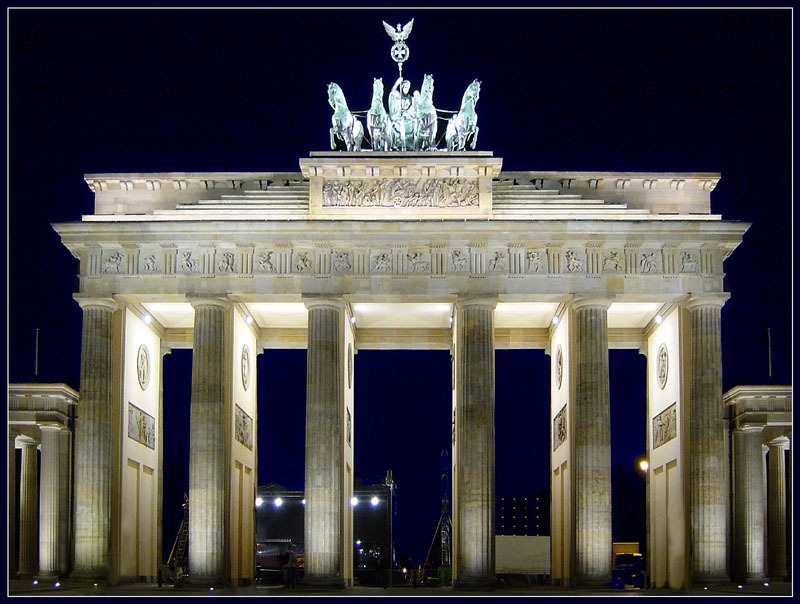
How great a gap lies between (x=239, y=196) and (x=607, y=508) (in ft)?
64.0

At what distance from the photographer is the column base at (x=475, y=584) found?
51438 millimetres

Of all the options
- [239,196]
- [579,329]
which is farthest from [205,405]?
[579,329]

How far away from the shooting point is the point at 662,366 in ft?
191

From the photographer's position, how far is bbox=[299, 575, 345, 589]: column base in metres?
51.5

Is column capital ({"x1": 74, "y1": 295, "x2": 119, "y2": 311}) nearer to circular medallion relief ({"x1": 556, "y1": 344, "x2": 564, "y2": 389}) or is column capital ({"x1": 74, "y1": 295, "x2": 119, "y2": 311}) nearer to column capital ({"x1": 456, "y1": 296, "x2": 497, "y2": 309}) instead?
column capital ({"x1": 456, "y1": 296, "x2": 497, "y2": 309})

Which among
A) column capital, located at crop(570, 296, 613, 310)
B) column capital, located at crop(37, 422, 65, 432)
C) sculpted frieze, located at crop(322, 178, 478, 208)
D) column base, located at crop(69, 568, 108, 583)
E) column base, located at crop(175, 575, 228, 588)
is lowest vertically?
column base, located at crop(175, 575, 228, 588)

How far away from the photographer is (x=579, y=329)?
178 feet

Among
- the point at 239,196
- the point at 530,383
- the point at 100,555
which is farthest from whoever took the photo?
the point at 530,383

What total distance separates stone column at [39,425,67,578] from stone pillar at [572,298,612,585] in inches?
917

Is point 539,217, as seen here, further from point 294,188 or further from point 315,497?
point 315,497

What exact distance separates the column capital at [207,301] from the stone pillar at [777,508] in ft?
92.0

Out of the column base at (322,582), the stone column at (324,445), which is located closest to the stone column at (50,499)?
the column base at (322,582)

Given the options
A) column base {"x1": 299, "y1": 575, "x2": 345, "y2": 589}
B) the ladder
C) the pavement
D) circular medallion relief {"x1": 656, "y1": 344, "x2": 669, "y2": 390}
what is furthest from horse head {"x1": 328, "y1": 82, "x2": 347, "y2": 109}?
the ladder

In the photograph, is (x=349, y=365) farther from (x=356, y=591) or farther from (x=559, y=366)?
(x=356, y=591)
